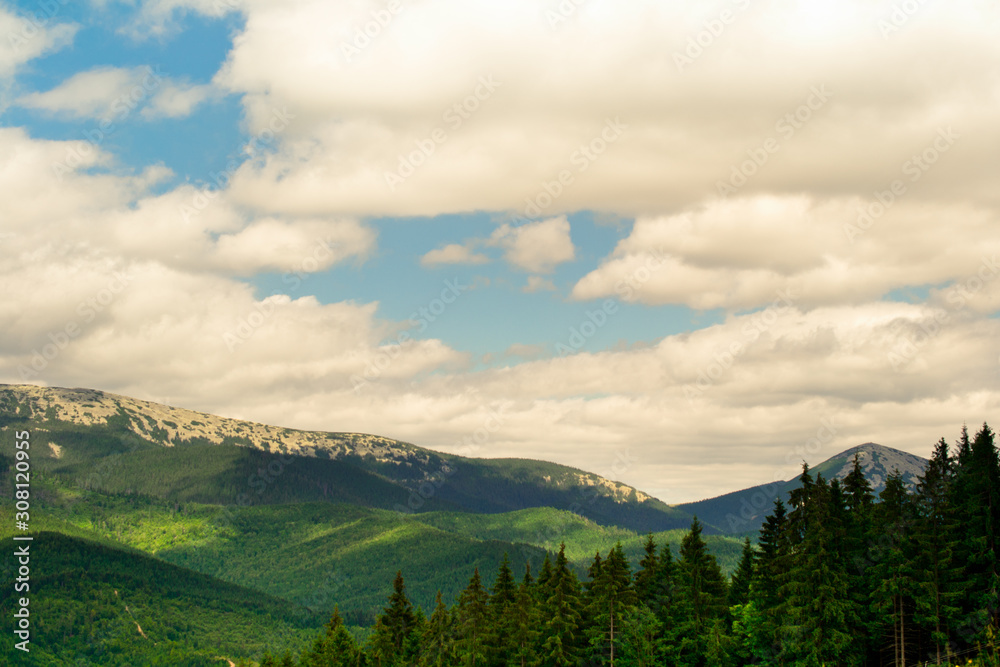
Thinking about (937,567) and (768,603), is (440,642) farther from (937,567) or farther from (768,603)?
(937,567)

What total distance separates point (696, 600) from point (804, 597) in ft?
45.2

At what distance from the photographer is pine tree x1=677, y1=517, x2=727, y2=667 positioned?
288 ft

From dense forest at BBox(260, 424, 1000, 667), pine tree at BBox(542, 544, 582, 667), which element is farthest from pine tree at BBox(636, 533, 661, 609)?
pine tree at BBox(542, 544, 582, 667)

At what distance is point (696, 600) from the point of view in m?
88.7

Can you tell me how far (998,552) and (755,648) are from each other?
72.1ft

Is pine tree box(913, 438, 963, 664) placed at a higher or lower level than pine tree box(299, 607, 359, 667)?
higher

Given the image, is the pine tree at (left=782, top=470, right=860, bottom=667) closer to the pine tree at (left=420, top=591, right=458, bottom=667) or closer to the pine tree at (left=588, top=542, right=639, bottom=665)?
the pine tree at (left=588, top=542, right=639, bottom=665)

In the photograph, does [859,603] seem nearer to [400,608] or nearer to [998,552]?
[998,552]

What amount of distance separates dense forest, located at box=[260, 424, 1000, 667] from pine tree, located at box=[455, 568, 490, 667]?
0.47ft

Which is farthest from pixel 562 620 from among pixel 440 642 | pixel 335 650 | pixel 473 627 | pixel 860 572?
pixel 335 650

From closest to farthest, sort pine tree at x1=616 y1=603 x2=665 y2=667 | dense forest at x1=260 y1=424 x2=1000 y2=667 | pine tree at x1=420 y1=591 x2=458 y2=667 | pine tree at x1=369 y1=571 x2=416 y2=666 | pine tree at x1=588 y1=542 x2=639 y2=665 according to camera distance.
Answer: dense forest at x1=260 y1=424 x2=1000 y2=667 → pine tree at x1=616 y1=603 x2=665 y2=667 → pine tree at x1=588 y1=542 x2=639 y2=665 → pine tree at x1=420 y1=591 x2=458 y2=667 → pine tree at x1=369 y1=571 x2=416 y2=666

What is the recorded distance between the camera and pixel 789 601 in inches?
3034

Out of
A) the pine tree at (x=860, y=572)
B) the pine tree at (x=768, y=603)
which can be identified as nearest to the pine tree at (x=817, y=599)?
the pine tree at (x=768, y=603)

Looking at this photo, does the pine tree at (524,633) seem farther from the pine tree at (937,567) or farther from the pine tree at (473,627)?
the pine tree at (937,567)
